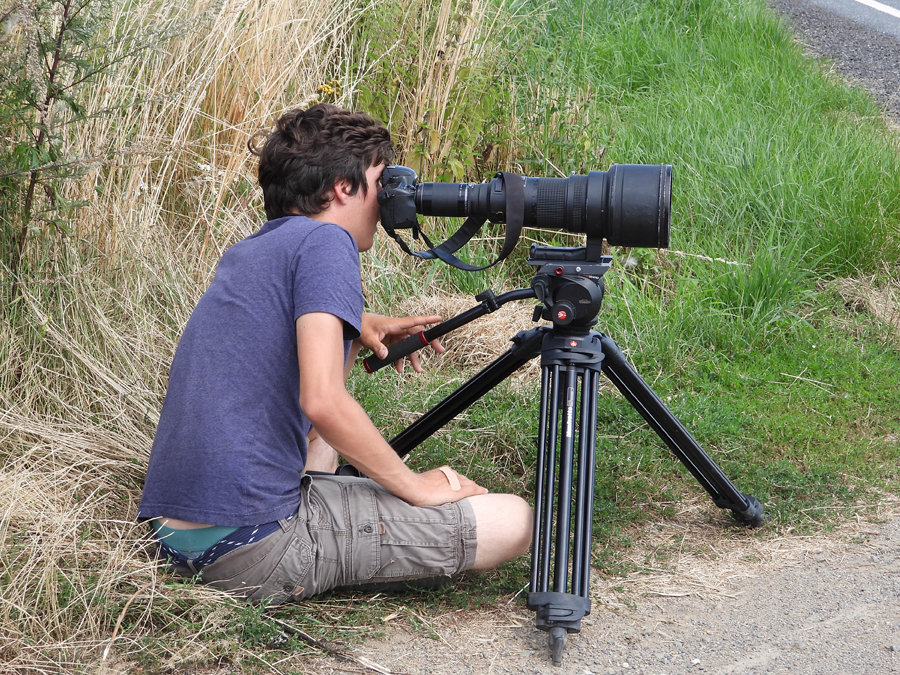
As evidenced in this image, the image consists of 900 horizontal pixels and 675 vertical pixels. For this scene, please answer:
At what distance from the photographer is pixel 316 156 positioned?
2422 millimetres

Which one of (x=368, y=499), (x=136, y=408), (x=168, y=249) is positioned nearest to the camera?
(x=368, y=499)

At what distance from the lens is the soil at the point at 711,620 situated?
7.56ft

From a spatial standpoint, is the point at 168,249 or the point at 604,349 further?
the point at 168,249

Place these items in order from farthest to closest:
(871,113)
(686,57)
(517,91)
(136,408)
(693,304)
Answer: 1. (686,57)
2. (871,113)
3. (517,91)
4. (693,304)
5. (136,408)

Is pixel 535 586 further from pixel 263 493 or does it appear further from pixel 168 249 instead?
pixel 168 249

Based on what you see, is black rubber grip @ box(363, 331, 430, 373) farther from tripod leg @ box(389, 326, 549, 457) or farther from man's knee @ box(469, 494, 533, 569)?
man's knee @ box(469, 494, 533, 569)

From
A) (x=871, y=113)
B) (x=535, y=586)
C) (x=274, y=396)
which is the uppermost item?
(x=871, y=113)

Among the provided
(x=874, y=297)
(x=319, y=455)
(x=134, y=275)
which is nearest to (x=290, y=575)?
(x=319, y=455)

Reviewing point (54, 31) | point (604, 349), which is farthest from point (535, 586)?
point (54, 31)

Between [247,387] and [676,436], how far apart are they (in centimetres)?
136

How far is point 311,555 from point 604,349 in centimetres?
102

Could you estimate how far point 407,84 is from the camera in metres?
4.84

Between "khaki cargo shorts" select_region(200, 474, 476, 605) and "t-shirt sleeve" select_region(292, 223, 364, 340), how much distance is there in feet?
1.65

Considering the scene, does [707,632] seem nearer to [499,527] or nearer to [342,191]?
[499,527]
